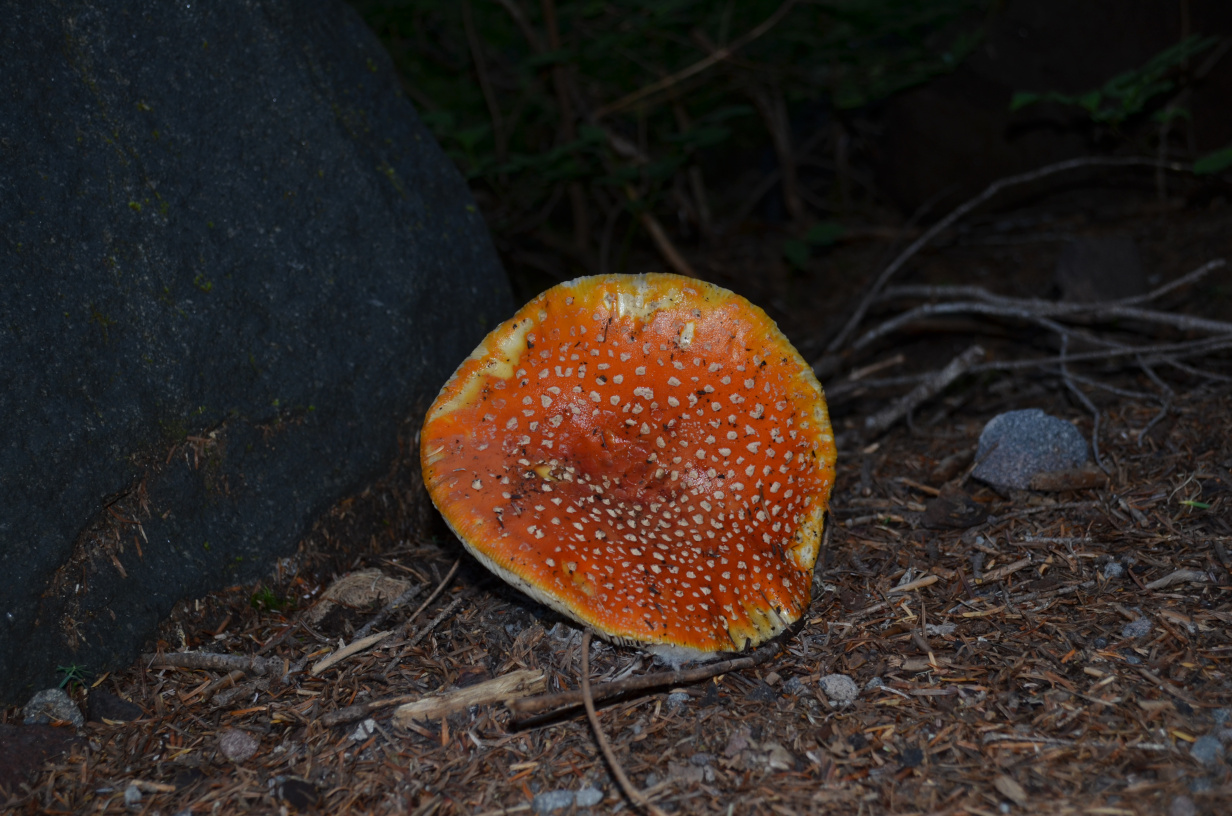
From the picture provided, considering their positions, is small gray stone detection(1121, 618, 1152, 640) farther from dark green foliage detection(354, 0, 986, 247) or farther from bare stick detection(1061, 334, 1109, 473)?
dark green foliage detection(354, 0, 986, 247)

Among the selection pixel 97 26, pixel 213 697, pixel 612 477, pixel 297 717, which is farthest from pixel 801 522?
pixel 97 26

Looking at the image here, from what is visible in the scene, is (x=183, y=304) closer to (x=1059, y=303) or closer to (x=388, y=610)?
(x=388, y=610)

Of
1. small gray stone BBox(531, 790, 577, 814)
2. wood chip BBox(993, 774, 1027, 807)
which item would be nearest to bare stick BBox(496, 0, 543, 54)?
small gray stone BBox(531, 790, 577, 814)

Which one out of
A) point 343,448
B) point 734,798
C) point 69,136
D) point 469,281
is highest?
point 69,136

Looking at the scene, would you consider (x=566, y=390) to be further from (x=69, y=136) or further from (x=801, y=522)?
(x=69, y=136)

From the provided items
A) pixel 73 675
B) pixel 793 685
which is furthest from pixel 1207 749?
pixel 73 675

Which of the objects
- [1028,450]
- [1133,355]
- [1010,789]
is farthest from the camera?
[1133,355]

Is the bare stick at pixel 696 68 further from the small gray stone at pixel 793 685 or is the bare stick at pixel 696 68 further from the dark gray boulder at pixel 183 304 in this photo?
the small gray stone at pixel 793 685
